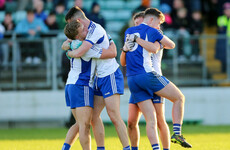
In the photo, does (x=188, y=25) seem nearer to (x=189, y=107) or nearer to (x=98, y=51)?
(x=189, y=107)

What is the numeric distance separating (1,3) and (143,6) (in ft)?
17.2

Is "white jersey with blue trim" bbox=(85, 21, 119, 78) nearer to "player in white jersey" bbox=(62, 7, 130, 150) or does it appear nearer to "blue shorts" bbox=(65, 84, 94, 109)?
"player in white jersey" bbox=(62, 7, 130, 150)

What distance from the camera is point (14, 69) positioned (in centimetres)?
1514

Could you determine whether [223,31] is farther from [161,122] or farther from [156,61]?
[161,122]

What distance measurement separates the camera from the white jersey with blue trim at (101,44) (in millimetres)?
8219

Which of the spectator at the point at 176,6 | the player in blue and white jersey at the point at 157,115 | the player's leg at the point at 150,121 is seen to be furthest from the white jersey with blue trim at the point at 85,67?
the spectator at the point at 176,6

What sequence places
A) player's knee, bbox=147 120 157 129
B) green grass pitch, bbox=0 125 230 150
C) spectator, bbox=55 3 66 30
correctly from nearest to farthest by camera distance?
player's knee, bbox=147 120 157 129 < green grass pitch, bbox=0 125 230 150 < spectator, bbox=55 3 66 30

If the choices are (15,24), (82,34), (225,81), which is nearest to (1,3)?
(15,24)

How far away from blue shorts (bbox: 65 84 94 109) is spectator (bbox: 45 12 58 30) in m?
8.95

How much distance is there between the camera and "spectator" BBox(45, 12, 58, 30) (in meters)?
17.0

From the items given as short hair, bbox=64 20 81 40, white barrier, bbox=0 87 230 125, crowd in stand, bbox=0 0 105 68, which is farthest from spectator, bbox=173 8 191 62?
short hair, bbox=64 20 81 40

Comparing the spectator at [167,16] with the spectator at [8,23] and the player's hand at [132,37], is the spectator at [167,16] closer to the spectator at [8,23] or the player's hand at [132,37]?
the spectator at [8,23]

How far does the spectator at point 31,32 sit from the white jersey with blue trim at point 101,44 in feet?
22.8

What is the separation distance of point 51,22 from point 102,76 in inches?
357
